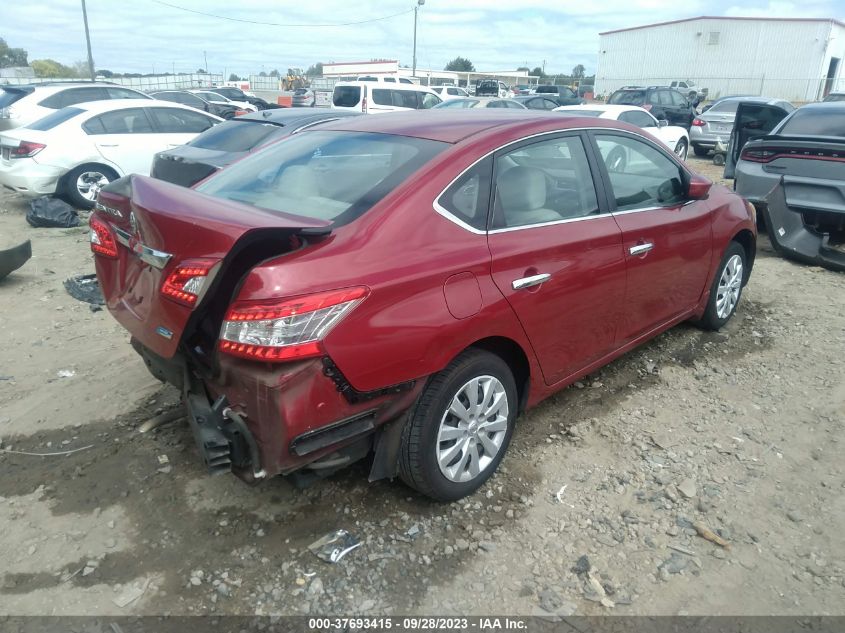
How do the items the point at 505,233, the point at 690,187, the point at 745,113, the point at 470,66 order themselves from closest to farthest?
the point at 505,233, the point at 690,187, the point at 745,113, the point at 470,66

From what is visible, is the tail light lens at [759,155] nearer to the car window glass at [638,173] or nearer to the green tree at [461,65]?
the car window glass at [638,173]

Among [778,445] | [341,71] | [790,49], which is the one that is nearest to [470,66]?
[341,71]

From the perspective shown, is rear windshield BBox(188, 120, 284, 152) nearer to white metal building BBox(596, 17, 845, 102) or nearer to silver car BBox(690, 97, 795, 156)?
silver car BBox(690, 97, 795, 156)

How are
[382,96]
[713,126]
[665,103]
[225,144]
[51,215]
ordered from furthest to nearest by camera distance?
1. [665,103]
2. [382,96]
3. [713,126]
4. [51,215]
5. [225,144]

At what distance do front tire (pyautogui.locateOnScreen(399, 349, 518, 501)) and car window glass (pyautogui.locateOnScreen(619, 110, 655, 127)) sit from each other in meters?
10.2

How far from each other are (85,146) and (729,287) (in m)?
8.73

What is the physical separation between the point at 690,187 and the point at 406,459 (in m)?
2.66

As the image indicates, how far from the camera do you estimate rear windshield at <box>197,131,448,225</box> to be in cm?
271

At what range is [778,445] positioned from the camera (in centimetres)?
345

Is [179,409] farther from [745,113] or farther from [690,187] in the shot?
[745,113]

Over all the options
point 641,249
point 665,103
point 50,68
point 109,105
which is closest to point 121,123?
point 109,105

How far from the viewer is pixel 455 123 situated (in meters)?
3.15

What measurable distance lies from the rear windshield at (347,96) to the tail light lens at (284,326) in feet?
52.1

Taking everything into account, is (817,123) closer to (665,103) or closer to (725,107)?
(725,107)
